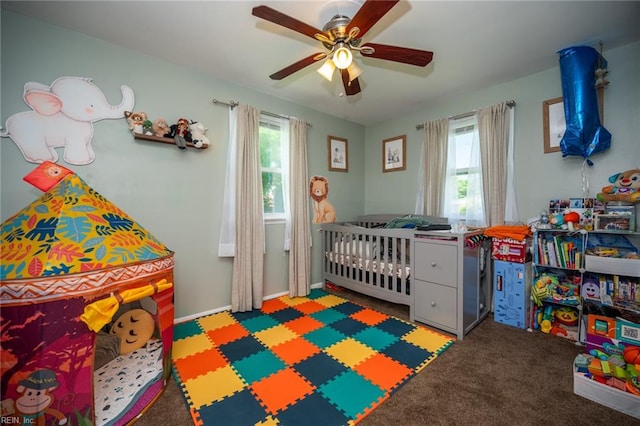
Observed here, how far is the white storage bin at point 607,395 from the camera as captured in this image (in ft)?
4.34

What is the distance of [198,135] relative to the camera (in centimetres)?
248

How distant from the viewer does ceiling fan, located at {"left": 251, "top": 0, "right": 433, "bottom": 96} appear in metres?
1.29

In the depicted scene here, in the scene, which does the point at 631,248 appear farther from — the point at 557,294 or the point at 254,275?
the point at 254,275

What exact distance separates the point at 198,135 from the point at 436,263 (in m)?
2.62

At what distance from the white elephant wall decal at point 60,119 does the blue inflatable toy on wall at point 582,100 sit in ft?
12.8

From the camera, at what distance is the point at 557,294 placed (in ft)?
7.15

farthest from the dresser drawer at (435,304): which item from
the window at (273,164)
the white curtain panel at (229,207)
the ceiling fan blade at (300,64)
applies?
the ceiling fan blade at (300,64)

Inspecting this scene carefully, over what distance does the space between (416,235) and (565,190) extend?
58.4 inches

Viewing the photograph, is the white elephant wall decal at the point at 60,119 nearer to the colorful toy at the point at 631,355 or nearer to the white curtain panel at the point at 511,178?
the white curtain panel at the point at 511,178

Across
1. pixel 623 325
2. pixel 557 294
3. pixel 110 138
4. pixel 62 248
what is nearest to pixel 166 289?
pixel 62 248

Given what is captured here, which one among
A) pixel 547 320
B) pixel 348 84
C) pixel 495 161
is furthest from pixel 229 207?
pixel 547 320

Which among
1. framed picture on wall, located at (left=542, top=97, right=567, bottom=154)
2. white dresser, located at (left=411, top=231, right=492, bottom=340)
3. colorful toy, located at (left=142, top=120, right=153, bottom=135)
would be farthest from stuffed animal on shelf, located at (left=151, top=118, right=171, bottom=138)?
framed picture on wall, located at (left=542, top=97, right=567, bottom=154)

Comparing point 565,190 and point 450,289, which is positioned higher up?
point 565,190

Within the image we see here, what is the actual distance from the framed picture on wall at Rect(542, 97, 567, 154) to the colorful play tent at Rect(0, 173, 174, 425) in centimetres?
351
